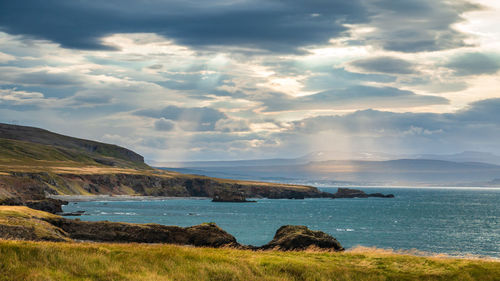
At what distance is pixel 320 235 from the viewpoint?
44.9 m

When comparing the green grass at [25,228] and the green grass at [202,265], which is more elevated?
the green grass at [202,265]

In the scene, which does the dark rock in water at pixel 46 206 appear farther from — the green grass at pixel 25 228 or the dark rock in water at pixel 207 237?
the dark rock in water at pixel 207 237

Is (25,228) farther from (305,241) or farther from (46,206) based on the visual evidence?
(46,206)

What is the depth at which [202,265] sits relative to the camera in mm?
22516

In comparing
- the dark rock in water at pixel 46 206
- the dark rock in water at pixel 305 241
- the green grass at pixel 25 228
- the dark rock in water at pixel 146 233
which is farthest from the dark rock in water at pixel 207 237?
the dark rock in water at pixel 46 206

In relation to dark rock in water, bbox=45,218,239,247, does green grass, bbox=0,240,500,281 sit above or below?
above

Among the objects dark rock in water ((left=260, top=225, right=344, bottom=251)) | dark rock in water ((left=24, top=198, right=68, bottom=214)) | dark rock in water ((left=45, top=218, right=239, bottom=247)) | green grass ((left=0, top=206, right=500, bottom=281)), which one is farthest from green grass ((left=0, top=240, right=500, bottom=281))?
dark rock in water ((left=24, top=198, right=68, bottom=214))

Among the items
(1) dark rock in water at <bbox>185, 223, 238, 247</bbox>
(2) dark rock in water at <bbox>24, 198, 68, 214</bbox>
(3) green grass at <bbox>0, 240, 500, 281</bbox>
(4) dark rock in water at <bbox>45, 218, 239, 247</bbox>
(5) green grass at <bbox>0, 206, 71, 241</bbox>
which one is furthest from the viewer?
(2) dark rock in water at <bbox>24, 198, 68, 214</bbox>

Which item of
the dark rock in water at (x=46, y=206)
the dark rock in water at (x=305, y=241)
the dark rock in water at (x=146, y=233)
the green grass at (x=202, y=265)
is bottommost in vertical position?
the dark rock in water at (x=46, y=206)

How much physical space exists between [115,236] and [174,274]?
35.6 m

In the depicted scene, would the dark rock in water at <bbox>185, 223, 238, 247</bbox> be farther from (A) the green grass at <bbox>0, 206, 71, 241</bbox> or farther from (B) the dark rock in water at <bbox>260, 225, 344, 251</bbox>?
(A) the green grass at <bbox>0, 206, 71, 241</bbox>

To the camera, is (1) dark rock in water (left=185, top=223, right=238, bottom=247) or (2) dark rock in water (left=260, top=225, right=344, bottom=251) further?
(1) dark rock in water (left=185, top=223, right=238, bottom=247)

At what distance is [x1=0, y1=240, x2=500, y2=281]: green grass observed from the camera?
20.4 m

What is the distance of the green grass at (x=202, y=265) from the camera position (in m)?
20.4
